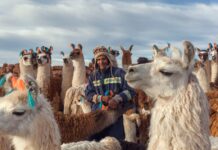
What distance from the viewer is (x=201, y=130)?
3.16 metres

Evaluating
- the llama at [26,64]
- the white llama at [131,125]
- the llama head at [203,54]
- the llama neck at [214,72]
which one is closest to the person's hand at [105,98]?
the white llama at [131,125]

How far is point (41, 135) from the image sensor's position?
3.43 m

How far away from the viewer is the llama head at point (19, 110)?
11.2 ft

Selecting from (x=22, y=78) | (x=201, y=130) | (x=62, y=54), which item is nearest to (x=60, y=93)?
(x=62, y=54)

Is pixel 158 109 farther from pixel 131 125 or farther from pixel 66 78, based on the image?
pixel 66 78

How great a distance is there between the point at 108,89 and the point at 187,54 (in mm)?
1979

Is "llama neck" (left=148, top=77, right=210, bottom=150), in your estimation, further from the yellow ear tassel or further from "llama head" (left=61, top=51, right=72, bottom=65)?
"llama head" (left=61, top=51, right=72, bottom=65)

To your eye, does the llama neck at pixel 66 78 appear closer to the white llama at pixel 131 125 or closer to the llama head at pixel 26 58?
the llama head at pixel 26 58

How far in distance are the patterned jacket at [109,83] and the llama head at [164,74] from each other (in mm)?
1532

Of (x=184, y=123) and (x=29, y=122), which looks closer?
(x=184, y=123)

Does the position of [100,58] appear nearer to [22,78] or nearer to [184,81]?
[22,78]

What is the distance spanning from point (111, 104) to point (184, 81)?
174cm

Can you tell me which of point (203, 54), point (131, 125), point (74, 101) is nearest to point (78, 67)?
point (74, 101)

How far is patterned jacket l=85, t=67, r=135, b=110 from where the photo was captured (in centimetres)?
501
